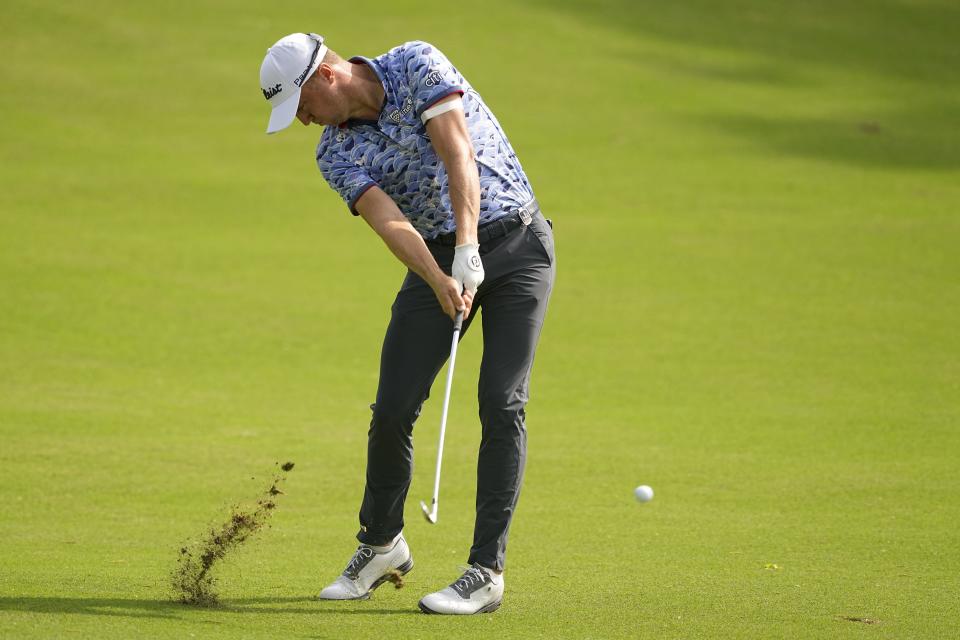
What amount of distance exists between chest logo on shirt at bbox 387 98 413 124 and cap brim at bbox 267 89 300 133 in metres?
0.34

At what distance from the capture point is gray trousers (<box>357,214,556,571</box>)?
5.00 meters

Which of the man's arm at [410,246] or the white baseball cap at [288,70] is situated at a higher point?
the white baseball cap at [288,70]

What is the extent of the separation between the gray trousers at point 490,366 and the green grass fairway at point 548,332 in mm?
451

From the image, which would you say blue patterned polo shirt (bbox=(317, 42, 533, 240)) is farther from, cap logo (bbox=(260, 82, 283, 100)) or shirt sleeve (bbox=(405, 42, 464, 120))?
cap logo (bbox=(260, 82, 283, 100))

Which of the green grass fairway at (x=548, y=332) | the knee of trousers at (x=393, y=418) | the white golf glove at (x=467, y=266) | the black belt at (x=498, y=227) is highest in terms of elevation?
the black belt at (x=498, y=227)

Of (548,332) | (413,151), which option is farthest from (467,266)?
(548,332)

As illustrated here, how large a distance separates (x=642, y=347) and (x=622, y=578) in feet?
20.8

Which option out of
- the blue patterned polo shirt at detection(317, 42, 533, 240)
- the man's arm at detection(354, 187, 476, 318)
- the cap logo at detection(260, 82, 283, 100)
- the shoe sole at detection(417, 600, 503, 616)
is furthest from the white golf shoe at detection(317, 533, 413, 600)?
the cap logo at detection(260, 82, 283, 100)

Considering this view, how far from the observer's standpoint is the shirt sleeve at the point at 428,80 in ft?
16.0

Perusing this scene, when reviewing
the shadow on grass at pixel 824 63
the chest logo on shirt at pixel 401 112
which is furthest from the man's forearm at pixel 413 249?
the shadow on grass at pixel 824 63

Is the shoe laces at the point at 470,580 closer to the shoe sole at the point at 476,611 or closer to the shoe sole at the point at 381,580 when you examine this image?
the shoe sole at the point at 476,611

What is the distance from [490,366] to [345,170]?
0.90m

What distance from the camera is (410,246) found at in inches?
191

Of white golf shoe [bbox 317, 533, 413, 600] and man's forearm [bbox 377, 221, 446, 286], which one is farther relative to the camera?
white golf shoe [bbox 317, 533, 413, 600]
